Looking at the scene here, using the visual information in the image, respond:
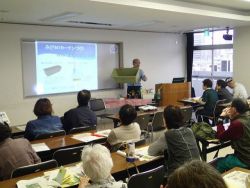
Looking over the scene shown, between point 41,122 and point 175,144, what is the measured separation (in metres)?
1.84

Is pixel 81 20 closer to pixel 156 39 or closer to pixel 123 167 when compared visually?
pixel 156 39

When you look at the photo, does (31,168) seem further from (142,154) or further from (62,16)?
(62,16)

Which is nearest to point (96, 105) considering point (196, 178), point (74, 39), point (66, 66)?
point (66, 66)

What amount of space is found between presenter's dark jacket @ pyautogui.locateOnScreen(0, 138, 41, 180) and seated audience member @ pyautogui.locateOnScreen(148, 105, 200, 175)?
117 cm

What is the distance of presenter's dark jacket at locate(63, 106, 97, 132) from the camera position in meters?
4.29

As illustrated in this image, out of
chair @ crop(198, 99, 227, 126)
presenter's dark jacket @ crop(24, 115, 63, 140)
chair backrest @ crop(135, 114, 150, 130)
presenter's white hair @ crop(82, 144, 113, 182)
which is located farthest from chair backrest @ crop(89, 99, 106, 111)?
presenter's white hair @ crop(82, 144, 113, 182)

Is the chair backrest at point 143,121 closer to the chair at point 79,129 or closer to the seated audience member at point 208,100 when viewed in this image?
the chair at point 79,129

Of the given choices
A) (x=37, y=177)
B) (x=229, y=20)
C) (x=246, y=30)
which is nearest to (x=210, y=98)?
(x=229, y=20)

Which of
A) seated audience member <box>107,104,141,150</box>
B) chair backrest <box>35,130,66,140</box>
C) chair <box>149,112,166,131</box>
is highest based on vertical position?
seated audience member <box>107,104,141,150</box>

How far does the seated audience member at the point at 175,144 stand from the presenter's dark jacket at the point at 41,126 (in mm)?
1514

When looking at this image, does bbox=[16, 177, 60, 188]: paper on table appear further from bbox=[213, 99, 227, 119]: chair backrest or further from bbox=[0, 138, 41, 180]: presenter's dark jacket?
bbox=[213, 99, 227, 119]: chair backrest

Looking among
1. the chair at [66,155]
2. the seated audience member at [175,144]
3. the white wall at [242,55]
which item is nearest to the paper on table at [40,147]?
the chair at [66,155]

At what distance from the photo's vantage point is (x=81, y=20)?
Answer: 251 inches

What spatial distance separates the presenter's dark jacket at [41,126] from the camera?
12.1 feet
